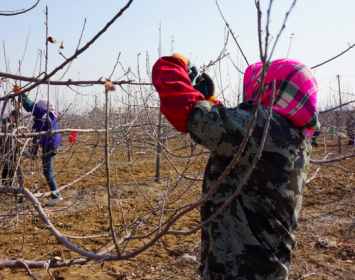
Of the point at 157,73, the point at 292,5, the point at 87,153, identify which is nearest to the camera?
the point at 292,5

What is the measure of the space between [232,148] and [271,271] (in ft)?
1.73

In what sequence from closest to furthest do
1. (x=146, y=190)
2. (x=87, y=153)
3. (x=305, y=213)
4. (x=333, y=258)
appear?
(x=333, y=258) < (x=305, y=213) < (x=146, y=190) < (x=87, y=153)

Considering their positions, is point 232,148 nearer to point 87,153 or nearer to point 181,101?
point 181,101

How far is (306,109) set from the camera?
1322 mm

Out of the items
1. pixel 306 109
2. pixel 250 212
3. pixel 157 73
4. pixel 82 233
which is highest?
pixel 157 73

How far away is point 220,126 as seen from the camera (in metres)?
1.29

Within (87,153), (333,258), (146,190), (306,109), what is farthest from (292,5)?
(87,153)

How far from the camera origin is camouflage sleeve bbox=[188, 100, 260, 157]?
1290mm

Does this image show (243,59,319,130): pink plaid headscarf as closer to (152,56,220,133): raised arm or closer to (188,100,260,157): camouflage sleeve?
(188,100,260,157): camouflage sleeve

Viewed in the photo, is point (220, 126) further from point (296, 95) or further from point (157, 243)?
point (157, 243)

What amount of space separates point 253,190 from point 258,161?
0.40 ft

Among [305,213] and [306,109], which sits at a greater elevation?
[306,109]

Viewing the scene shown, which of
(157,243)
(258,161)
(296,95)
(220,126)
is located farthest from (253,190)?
(157,243)

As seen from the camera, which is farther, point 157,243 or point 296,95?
point 157,243
